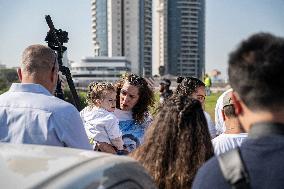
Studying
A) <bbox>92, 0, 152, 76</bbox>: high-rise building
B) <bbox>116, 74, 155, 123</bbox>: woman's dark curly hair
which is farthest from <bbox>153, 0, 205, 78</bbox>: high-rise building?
<bbox>116, 74, 155, 123</bbox>: woman's dark curly hair

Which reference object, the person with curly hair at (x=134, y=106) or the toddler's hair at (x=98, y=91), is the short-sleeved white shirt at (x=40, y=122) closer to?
the toddler's hair at (x=98, y=91)

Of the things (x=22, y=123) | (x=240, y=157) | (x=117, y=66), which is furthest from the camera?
(x=117, y=66)

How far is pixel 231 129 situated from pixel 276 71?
174 cm

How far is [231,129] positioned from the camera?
3.14 metres

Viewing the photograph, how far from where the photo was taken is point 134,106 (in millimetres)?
4676

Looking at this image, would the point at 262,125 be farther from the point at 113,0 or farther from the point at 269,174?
the point at 113,0

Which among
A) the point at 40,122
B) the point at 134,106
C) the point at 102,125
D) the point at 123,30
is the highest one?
the point at 123,30

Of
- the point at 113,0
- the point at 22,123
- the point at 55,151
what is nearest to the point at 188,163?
the point at 55,151

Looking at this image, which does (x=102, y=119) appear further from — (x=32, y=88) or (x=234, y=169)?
(x=234, y=169)

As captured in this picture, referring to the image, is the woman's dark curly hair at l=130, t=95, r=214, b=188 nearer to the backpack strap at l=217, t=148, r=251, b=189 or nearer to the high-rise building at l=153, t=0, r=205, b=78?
the backpack strap at l=217, t=148, r=251, b=189

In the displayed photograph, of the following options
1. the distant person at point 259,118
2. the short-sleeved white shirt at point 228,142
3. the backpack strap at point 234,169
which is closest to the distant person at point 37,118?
the short-sleeved white shirt at point 228,142

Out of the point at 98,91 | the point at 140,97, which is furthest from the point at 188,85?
the point at 98,91

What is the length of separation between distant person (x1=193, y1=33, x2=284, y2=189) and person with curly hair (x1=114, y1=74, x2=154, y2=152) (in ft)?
9.75

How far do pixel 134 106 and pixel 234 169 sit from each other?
332 centimetres
